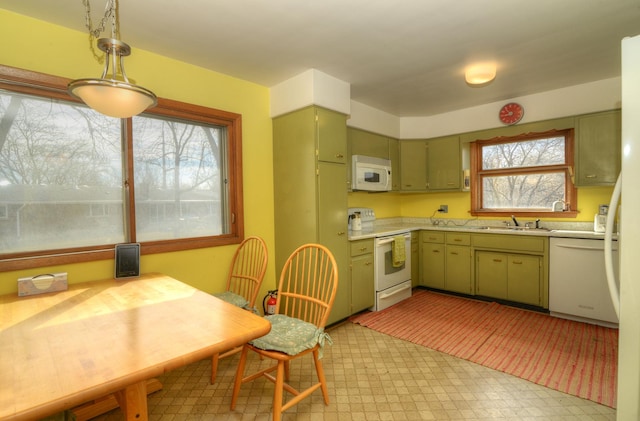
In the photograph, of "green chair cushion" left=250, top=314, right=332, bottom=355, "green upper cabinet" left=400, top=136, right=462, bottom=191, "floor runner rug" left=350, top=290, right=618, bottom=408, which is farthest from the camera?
"green upper cabinet" left=400, top=136, right=462, bottom=191

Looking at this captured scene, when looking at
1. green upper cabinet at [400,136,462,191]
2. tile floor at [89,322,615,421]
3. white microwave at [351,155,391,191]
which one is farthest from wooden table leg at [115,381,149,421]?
green upper cabinet at [400,136,462,191]

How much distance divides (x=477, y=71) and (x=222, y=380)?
320 cm

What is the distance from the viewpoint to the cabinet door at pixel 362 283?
3.08 meters

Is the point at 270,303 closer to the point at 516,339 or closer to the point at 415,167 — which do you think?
the point at 516,339

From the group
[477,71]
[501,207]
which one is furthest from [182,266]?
[501,207]

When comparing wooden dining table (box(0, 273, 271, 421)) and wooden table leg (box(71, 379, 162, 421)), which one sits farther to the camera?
wooden table leg (box(71, 379, 162, 421))

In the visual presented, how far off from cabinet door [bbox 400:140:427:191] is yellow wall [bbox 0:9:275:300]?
207 cm

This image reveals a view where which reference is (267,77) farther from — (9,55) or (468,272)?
(468,272)

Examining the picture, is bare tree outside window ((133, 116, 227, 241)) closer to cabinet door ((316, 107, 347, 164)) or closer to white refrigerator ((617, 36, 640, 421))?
cabinet door ((316, 107, 347, 164))

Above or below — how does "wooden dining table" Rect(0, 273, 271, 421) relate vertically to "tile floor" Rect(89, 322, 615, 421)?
above

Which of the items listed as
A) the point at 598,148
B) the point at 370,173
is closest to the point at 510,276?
the point at 598,148

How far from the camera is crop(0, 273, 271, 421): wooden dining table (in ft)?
2.66

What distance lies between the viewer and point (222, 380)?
2105 mm

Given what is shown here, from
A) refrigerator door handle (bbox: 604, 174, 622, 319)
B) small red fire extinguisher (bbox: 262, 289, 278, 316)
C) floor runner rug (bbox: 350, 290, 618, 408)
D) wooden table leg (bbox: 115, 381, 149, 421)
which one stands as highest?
refrigerator door handle (bbox: 604, 174, 622, 319)
